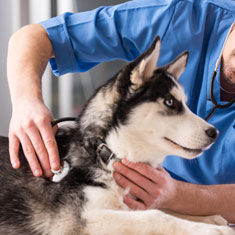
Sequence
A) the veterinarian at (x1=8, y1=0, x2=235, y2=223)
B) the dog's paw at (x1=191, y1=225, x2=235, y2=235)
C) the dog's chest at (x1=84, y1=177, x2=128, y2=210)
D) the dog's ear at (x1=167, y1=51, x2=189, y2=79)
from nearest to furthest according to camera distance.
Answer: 1. the dog's paw at (x1=191, y1=225, x2=235, y2=235)
2. the dog's chest at (x1=84, y1=177, x2=128, y2=210)
3. the dog's ear at (x1=167, y1=51, x2=189, y2=79)
4. the veterinarian at (x1=8, y1=0, x2=235, y2=223)

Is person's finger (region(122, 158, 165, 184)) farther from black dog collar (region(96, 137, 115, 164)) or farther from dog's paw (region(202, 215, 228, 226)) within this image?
dog's paw (region(202, 215, 228, 226))

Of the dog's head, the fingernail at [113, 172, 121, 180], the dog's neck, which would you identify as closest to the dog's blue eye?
the dog's head

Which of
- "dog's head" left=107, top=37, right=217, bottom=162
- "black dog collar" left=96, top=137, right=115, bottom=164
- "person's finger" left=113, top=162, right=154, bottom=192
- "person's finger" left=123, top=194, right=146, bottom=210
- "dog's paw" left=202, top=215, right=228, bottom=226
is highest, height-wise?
"dog's head" left=107, top=37, right=217, bottom=162

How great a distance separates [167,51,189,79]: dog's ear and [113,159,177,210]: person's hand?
29cm

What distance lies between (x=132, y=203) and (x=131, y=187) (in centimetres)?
4

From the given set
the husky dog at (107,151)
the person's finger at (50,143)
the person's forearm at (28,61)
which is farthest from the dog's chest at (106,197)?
the person's forearm at (28,61)

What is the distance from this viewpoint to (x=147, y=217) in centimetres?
71

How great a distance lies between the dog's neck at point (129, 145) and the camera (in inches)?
32.7

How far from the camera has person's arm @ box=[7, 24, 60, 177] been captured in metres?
0.83

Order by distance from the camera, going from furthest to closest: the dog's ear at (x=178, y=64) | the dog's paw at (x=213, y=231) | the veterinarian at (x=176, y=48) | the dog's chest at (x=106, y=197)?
1. the veterinarian at (x=176, y=48)
2. the dog's ear at (x=178, y=64)
3. the dog's chest at (x=106, y=197)
4. the dog's paw at (x=213, y=231)

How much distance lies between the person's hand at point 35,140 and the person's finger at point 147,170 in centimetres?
19

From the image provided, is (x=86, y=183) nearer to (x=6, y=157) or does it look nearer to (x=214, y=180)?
(x=6, y=157)

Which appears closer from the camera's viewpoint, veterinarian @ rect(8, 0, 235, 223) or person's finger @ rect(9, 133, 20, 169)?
person's finger @ rect(9, 133, 20, 169)

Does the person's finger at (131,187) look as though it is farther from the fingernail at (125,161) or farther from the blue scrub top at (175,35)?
the blue scrub top at (175,35)
